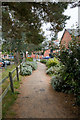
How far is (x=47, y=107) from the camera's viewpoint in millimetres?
3141

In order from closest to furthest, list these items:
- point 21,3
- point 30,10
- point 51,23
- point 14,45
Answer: point 21,3, point 30,10, point 51,23, point 14,45

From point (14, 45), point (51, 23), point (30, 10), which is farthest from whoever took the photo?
point (14, 45)

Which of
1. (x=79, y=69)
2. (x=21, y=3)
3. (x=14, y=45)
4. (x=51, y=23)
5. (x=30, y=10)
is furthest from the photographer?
(x=14, y=45)

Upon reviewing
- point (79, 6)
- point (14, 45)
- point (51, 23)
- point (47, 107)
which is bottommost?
point (47, 107)

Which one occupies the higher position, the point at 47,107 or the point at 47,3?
the point at 47,3

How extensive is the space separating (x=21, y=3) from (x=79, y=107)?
438cm

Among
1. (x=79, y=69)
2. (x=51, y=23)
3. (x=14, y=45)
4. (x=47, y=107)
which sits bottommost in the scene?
(x=47, y=107)

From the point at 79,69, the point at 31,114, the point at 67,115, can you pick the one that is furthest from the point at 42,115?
the point at 79,69

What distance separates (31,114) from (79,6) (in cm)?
397

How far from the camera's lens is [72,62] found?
3104 mm

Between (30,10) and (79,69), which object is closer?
(79,69)

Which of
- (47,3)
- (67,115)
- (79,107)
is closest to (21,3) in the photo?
(47,3)

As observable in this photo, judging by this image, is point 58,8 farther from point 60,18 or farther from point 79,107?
point 79,107

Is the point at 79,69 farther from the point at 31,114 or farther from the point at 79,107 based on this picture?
the point at 31,114
